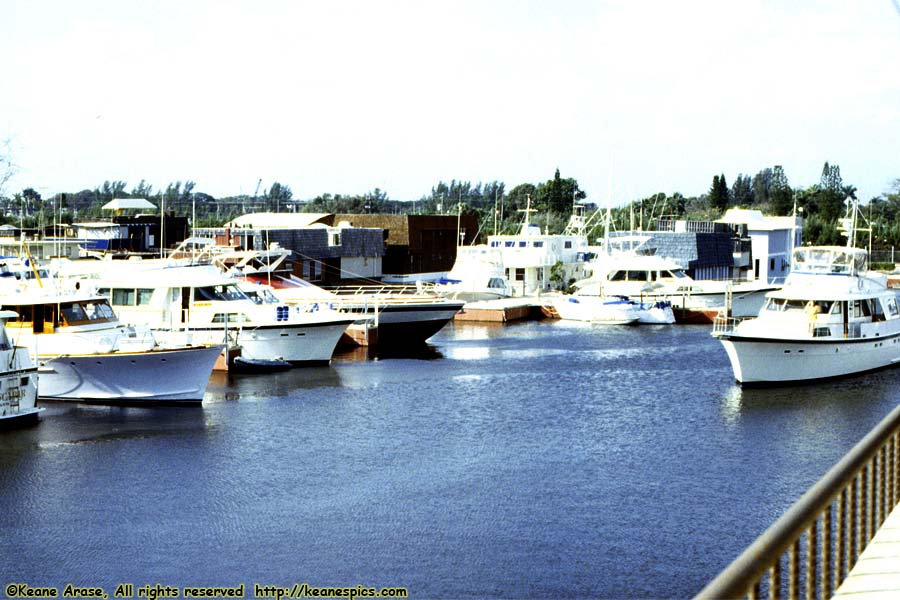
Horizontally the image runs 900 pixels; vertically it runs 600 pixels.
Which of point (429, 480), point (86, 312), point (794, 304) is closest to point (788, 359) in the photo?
point (794, 304)

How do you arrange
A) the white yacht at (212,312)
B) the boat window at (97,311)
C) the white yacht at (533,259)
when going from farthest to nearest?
the white yacht at (533,259) < the white yacht at (212,312) < the boat window at (97,311)

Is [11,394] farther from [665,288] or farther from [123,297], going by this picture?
[665,288]

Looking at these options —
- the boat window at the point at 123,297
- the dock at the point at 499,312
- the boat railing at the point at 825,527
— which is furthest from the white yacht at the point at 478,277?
the boat railing at the point at 825,527

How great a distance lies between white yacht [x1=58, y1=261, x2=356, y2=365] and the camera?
36.0 meters

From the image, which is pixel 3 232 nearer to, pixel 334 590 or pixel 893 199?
pixel 334 590

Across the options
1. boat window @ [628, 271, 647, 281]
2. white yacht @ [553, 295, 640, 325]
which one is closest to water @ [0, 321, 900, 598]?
white yacht @ [553, 295, 640, 325]

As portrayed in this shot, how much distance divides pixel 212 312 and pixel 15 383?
11.3m

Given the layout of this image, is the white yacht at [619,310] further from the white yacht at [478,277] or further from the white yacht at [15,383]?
the white yacht at [15,383]

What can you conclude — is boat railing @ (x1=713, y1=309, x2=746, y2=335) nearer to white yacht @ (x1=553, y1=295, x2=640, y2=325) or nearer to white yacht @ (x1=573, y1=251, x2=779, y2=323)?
white yacht @ (x1=553, y1=295, x2=640, y2=325)

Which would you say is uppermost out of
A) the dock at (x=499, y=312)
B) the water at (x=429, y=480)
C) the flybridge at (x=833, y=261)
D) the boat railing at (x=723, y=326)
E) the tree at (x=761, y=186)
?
the tree at (x=761, y=186)

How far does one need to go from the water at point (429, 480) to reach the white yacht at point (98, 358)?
56 cm

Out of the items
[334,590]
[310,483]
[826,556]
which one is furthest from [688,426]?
[826,556]

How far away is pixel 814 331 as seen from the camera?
32.7 m

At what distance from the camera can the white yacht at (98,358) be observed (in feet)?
91.8
